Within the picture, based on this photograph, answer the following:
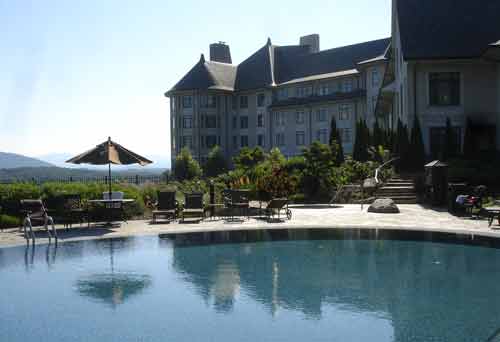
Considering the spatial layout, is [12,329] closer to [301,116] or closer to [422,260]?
[422,260]

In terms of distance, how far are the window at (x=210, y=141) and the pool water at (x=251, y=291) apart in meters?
52.8

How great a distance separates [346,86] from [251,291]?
5215 centimetres

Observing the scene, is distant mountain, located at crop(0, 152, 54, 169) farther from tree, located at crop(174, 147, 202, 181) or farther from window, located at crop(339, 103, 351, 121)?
window, located at crop(339, 103, 351, 121)

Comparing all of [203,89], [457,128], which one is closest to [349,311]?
[457,128]

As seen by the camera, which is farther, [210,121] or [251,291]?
[210,121]

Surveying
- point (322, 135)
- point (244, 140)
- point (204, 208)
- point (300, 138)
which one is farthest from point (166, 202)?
point (244, 140)

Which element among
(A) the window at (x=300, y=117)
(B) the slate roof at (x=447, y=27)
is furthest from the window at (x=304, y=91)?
(B) the slate roof at (x=447, y=27)

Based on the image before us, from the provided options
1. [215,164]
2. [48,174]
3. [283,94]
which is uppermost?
[283,94]

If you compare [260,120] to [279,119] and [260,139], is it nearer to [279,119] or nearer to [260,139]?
[260,139]

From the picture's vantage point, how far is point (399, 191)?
2469 cm

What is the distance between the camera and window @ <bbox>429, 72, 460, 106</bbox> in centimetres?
2922

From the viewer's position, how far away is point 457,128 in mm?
29203

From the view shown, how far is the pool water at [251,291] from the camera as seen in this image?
285 inches

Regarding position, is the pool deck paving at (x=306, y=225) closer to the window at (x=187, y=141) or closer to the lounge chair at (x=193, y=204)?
the lounge chair at (x=193, y=204)
